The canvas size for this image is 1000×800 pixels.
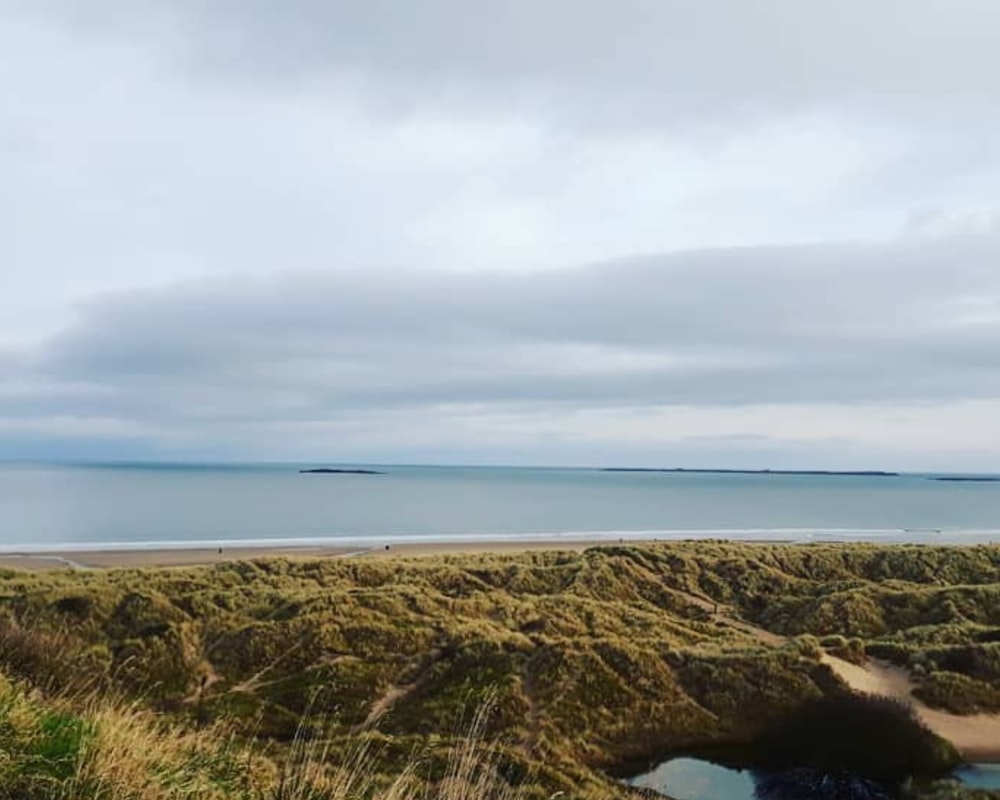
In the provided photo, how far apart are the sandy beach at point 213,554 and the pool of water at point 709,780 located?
91.8 feet

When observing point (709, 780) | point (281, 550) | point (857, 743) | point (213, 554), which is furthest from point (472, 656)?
point (281, 550)

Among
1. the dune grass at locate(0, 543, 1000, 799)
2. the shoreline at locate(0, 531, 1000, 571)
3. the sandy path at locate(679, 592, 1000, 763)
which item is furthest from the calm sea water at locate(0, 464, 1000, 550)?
the sandy path at locate(679, 592, 1000, 763)

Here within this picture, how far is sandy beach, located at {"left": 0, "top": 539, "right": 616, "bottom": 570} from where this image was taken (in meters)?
46.9

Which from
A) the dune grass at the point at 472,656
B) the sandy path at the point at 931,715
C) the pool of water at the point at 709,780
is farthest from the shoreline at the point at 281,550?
the pool of water at the point at 709,780

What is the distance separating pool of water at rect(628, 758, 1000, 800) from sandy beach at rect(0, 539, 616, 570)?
91.8 ft

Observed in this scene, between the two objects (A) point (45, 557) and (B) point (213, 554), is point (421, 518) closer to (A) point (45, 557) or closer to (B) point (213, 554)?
(B) point (213, 554)

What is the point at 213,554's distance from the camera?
5272 cm

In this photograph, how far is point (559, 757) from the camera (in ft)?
57.3

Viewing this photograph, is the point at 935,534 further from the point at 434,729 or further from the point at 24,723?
the point at 24,723

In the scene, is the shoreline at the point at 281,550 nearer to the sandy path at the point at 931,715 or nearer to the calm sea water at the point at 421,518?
the calm sea water at the point at 421,518

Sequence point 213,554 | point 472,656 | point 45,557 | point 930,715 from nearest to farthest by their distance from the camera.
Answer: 1. point 930,715
2. point 472,656
3. point 45,557
4. point 213,554

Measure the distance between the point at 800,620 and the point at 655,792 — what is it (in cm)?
1708

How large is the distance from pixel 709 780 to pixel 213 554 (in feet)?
137

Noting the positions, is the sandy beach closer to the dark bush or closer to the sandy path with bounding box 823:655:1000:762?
the sandy path with bounding box 823:655:1000:762
